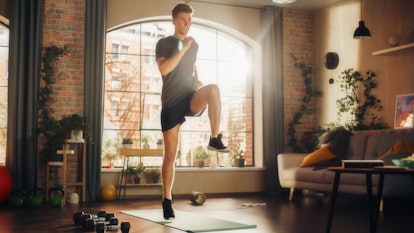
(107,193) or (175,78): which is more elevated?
(175,78)

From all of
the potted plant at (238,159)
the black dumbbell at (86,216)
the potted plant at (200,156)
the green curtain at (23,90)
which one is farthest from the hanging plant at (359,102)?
the green curtain at (23,90)

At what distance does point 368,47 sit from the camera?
7.80m

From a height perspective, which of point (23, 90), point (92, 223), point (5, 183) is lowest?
point (92, 223)

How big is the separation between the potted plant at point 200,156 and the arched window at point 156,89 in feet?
0.29

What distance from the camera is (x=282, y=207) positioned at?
622cm

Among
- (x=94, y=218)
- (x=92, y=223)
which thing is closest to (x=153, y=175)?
(x=94, y=218)

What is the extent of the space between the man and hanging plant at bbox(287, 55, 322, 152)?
458 centimetres

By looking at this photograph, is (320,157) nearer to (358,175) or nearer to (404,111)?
(358,175)

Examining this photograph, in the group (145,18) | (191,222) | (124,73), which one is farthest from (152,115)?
(191,222)

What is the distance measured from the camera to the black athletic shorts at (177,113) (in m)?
4.17

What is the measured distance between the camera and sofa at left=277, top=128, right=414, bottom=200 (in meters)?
5.52

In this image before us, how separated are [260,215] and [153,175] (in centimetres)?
281

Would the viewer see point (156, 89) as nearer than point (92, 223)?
No

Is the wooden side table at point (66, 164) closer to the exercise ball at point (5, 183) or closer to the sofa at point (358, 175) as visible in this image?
the exercise ball at point (5, 183)
